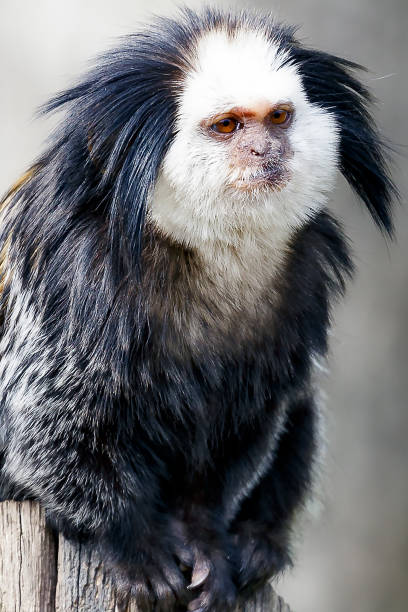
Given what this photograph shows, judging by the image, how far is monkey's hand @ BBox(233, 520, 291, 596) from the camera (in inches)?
129

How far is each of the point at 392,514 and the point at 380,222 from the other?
10.5ft

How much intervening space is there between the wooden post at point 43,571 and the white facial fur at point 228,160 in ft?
3.19

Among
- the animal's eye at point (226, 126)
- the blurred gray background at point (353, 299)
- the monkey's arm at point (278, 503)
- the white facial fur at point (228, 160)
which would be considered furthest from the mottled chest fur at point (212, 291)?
the blurred gray background at point (353, 299)

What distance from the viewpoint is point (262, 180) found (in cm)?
285

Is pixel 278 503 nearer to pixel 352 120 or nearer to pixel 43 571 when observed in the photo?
pixel 43 571

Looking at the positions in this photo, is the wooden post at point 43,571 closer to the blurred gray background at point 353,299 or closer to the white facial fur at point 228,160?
the white facial fur at point 228,160

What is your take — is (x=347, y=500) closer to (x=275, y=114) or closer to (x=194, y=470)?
(x=194, y=470)

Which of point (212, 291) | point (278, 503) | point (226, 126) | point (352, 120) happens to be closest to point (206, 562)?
point (278, 503)

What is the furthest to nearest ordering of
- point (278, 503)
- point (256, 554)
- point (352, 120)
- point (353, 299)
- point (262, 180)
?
point (353, 299)
point (278, 503)
point (256, 554)
point (352, 120)
point (262, 180)

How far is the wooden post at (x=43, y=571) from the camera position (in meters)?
2.88

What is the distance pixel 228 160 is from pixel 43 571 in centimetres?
133

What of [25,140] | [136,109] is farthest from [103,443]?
[25,140]

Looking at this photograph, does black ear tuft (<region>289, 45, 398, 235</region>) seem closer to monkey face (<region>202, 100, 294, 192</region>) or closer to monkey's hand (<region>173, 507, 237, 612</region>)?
monkey face (<region>202, 100, 294, 192</region>)

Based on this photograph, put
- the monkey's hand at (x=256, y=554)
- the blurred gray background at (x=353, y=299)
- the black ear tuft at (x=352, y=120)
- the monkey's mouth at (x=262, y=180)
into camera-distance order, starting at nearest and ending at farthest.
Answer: the monkey's mouth at (x=262, y=180)
the black ear tuft at (x=352, y=120)
the monkey's hand at (x=256, y=554)
the blurred gray background at (x=353, y=299)
